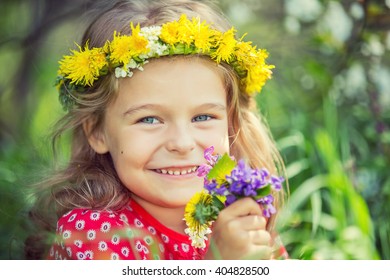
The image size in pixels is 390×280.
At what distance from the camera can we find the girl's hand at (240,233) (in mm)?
1755

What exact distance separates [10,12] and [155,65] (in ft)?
3.03

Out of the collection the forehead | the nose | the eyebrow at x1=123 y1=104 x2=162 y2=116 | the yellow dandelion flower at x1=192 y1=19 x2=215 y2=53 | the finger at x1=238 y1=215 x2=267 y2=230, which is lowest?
the finger at x1=238 y1=215 x2=267 y2=230

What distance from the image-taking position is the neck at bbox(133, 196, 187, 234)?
2131 mm

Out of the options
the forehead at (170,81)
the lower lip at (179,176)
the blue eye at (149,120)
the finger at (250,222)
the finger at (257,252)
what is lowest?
the finger at (257,252)

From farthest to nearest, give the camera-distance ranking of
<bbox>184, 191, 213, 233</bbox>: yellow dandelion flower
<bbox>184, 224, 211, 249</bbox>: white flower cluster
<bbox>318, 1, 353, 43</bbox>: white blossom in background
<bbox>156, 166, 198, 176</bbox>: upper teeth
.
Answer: <bbox>318, 1, 353, 43</bbox>: white blossom in background
<bbox>156, 166, 198, 176</bbox>: upper teeth
<bbox>184, 224, 211, 249</bbox>: white flower cluster
<bbox>184, 191, 213, 233</bbox>: yellow dandelion flower

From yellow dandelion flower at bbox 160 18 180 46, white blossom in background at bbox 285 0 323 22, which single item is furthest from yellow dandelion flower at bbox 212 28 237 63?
white blossom in background at bbox 285 0 323 22

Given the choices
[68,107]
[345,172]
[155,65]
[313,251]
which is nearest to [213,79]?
[155,65]

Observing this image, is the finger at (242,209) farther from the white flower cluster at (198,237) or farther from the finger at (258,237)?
the white flower cluster at (198,237)

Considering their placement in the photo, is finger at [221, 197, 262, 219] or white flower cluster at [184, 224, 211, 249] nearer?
finger at [221, 197, 262, 219]

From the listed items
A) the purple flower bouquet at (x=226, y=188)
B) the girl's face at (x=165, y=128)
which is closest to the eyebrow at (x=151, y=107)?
the girl's face at (x=165, y=128)

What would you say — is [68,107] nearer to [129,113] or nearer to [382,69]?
[129,113]

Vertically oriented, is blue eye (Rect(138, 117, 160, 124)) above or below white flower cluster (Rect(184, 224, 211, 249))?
above

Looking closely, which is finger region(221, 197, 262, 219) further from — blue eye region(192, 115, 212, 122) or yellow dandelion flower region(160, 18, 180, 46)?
yellow dandelion flower region(160, 18, 180, 46)

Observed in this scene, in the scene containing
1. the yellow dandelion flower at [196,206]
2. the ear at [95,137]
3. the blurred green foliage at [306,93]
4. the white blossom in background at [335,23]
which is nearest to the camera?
the yellow dandelion flower at [196,206]
